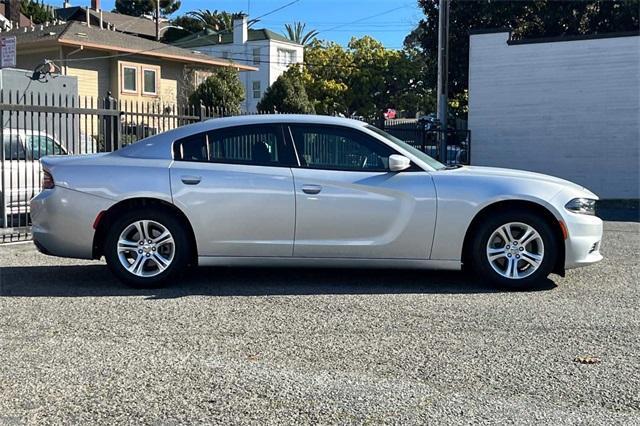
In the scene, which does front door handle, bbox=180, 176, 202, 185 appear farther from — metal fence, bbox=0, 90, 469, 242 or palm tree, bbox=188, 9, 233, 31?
palm tree, bbox=188, 9, 233, 31

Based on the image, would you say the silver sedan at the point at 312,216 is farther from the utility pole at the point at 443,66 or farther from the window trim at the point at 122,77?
the window trim at the point at 122,77

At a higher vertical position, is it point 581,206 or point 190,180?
point 190,180

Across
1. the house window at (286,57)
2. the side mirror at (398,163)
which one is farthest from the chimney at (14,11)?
the side mirror at (398,163)

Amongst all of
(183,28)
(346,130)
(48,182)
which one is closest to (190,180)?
(48,182)

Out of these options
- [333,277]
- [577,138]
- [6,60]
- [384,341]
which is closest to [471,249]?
[333,277]

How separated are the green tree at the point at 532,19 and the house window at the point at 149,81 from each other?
1277cm

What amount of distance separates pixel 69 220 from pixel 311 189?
7.33ft

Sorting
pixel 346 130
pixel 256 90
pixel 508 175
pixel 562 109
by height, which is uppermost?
pixel 256 90

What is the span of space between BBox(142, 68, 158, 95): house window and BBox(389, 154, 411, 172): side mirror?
86.9 feet

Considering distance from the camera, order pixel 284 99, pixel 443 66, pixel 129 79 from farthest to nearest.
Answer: pixel 129 79, pixel 284 99, pixel 443 66

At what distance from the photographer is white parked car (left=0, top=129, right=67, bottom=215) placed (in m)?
10.4

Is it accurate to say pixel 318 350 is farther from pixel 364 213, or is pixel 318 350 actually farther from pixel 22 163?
pixel 22 163

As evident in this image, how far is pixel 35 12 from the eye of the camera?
2042 inches

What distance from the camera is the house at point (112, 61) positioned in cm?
2833
